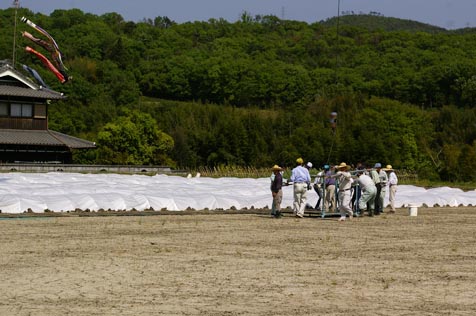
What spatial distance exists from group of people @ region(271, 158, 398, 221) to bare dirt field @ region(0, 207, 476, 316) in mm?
1892

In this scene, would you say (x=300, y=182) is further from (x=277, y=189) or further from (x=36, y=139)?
(x=36, y=139)

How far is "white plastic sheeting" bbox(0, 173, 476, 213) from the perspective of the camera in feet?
→ 80.5

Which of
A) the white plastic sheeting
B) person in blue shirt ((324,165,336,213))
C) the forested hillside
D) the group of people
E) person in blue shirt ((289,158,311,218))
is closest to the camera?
person in blue shirt ((289,158,311,218))

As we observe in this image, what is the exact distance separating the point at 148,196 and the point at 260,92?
84627mm

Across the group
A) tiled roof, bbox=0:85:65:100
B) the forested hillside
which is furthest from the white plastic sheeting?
the forested hillside

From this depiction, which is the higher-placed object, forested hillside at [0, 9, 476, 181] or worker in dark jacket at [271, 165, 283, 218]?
forested hillside at [0, 9, 476, 181]

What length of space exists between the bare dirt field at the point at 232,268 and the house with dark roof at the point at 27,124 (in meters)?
29.4

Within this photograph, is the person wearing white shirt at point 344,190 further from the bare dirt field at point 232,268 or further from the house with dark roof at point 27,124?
the house with dark roof at point 27,124

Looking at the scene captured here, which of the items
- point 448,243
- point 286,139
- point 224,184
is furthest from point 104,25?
point 448,243

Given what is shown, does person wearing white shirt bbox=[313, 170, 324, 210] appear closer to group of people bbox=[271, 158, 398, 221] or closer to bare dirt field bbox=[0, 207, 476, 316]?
group of people bbox=[271, 158, 398, 221]

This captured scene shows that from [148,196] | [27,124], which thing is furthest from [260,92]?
[148,196]

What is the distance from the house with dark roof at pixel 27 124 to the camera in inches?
1987

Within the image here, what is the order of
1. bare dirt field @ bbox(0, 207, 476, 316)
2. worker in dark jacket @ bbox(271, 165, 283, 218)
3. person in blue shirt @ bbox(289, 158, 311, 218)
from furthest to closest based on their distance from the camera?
1. worker in dark jacket @ bbox(271, 165, 283, 218)
2. person in blue shirt @ bbox(289, 158, 311, 218)
3. bare dirt field @ bbox(0, 207, 476, 316)

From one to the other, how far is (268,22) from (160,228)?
13856 cm
